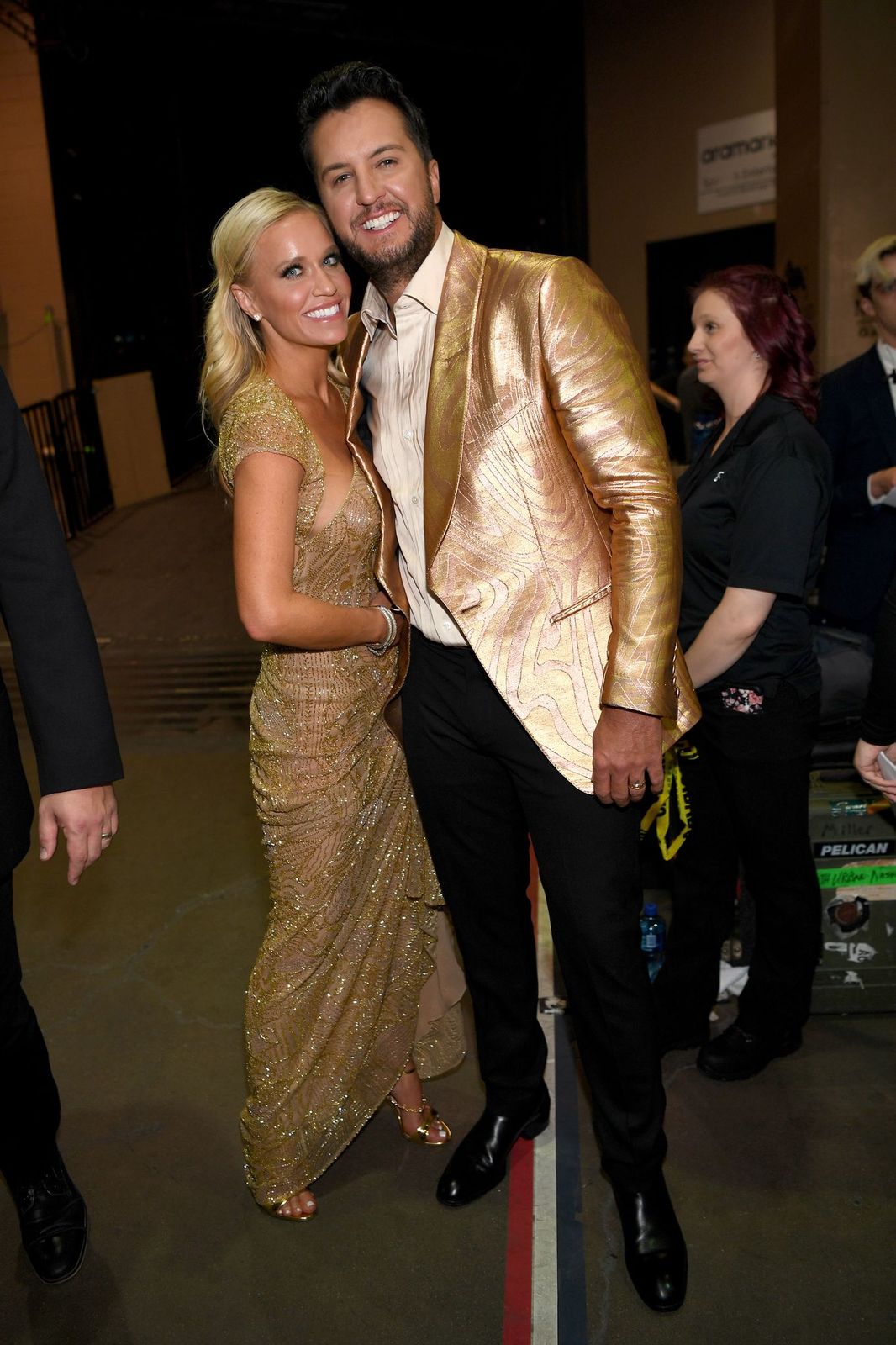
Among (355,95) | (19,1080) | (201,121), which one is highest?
(201,121)

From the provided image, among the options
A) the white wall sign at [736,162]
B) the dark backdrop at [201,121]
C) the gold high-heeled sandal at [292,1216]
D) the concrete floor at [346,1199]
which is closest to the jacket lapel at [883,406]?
the concrete floor at [346,1199]

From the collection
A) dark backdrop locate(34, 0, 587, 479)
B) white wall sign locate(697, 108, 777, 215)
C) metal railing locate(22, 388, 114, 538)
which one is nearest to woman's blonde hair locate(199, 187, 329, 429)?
metal railing locate(22, 388, 114, 538)

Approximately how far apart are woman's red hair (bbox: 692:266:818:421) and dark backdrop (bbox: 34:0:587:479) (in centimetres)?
915

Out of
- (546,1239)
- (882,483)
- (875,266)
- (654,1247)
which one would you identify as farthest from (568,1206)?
(875,266)

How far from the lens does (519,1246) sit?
204cm

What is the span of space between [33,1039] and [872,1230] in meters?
1.56

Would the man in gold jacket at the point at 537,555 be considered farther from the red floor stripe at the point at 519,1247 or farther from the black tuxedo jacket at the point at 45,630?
the black tuxedo jacket at the point at 45,630

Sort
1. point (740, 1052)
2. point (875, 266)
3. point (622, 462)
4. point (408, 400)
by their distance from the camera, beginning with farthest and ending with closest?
point (875, 266) < point (740, 1052) < point (408, 400) < point (622, 462)

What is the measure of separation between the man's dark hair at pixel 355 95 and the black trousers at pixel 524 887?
34.3 inches

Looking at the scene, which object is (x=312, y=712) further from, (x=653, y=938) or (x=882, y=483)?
(x=882, y=483)

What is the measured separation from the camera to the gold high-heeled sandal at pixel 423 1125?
2346mm

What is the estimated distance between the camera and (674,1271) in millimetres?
1887

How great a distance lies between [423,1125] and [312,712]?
0.97m

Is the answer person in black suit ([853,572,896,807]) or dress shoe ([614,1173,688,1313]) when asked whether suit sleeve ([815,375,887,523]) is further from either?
dress shoe ([614,1173,688,1313])
